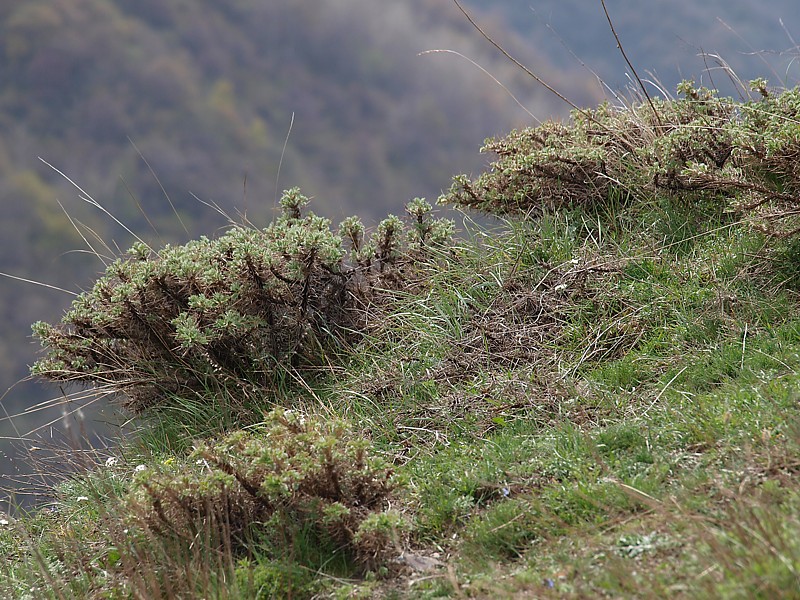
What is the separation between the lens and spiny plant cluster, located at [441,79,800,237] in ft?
14.0

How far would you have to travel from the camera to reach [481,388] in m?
4.10

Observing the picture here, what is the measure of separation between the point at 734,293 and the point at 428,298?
6.03ft

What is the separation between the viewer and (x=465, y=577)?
2779mm

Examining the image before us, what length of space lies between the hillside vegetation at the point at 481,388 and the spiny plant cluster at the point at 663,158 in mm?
23

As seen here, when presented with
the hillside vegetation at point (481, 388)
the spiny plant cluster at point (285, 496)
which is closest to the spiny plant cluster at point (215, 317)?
the hillside vegetation at point (481, 388)

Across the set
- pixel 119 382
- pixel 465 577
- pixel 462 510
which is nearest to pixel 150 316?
pixel 119 382

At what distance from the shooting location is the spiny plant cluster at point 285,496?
3082 mm

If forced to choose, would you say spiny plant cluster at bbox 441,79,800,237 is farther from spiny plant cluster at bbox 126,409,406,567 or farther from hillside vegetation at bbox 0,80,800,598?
spiny plant cluster at bbox 126,409,406,567

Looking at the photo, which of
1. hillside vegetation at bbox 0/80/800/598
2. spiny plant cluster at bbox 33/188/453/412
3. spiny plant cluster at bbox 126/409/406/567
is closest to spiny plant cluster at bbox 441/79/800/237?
hillside vegetation at bbox 0/80/800/598

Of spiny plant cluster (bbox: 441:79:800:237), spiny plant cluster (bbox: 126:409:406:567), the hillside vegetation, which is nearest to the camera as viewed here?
the hillside vegetation

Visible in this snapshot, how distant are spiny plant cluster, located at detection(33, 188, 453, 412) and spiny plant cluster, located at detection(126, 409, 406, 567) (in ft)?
4.07

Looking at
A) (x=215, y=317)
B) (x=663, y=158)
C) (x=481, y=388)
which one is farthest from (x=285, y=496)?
(x=663, y=158)

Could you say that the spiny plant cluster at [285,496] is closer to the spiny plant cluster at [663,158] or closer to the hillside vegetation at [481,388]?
the hillside vegetation at [481,388]

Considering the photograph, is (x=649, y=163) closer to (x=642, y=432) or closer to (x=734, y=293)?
(x=734, y=293)
